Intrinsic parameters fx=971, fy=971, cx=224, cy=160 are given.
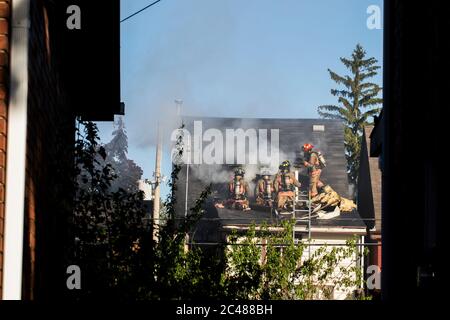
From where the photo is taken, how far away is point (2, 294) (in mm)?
6270

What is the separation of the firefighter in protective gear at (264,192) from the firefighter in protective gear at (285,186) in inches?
11.0

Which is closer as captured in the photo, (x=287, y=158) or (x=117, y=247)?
(x=117, y=247)

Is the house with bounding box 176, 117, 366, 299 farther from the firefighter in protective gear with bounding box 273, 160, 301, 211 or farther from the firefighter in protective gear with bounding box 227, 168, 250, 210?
the firefighter in protective gear with bounding box 273, 160, 301, 211

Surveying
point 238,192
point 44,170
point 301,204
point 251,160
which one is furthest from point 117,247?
point 251,160

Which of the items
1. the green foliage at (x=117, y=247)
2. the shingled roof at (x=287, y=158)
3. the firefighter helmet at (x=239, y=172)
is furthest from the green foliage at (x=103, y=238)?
the firefighter helmet at (x=239, y=172)

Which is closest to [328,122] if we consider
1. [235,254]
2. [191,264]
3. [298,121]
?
[298,121]

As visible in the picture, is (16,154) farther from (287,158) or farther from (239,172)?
(287,158)

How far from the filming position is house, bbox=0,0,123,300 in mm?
6348

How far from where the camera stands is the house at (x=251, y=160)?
40.2m

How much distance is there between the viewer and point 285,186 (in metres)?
41.9

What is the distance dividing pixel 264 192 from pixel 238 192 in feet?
3.72

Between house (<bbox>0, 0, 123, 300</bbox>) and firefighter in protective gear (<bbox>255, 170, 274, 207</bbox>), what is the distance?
28.5 metres

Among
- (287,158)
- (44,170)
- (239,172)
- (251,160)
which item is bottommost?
(44,170)

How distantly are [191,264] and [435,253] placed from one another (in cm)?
578
